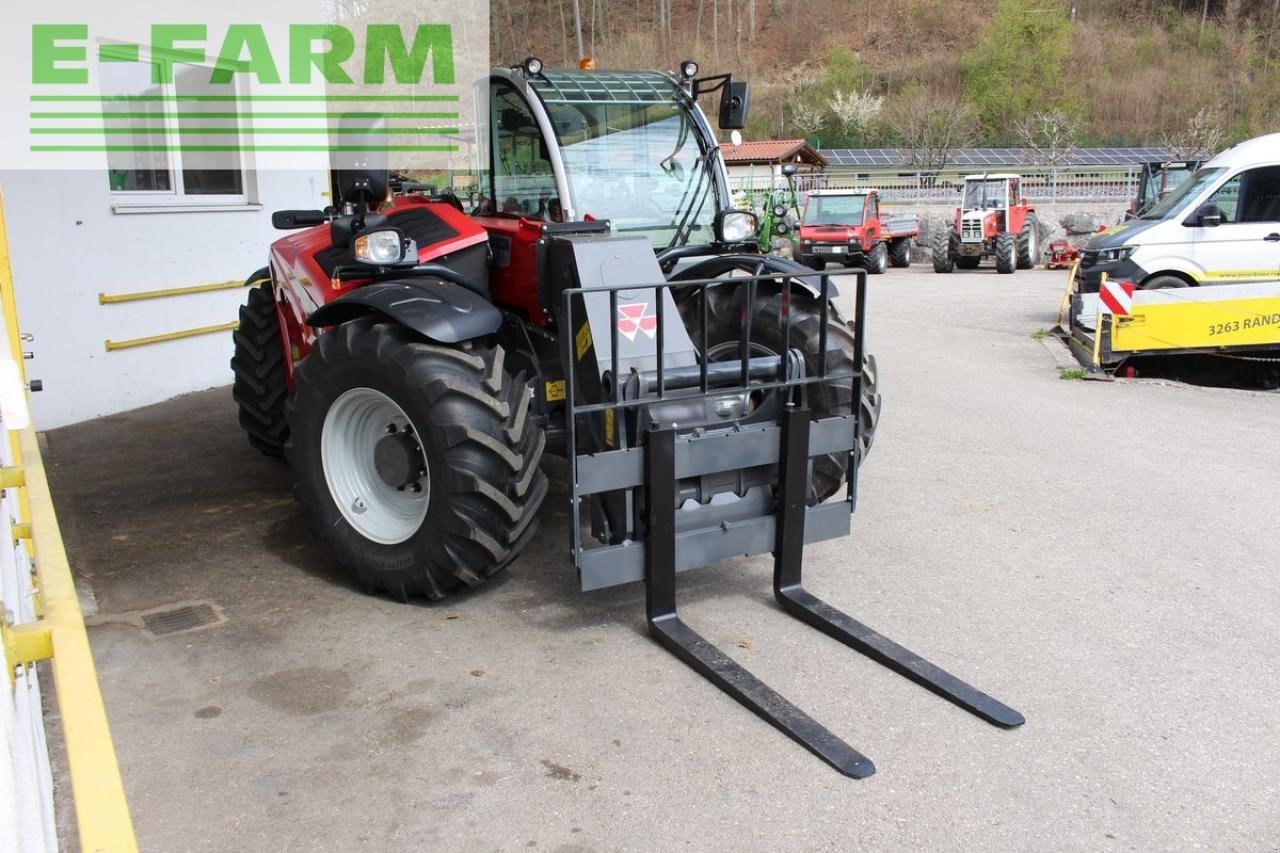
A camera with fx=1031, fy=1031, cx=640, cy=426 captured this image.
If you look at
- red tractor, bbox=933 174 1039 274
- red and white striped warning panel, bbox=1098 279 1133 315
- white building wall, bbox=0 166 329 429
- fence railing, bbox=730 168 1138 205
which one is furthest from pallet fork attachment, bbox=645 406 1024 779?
fence railing, bbox=730 168 1138 205

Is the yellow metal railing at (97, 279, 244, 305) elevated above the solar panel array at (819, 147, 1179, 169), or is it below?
below

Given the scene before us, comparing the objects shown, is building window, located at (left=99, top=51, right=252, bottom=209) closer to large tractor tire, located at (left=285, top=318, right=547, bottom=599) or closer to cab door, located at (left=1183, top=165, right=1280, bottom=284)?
large tractor tire, located at (left=285, top=318, right=547, bottom=599)

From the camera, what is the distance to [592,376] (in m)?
4.09

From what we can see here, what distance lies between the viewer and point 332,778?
3098 mm

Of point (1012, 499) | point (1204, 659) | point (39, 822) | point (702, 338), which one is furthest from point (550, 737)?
point (1012, 499)

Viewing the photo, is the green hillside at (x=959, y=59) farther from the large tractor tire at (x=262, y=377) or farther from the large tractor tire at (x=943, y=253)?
the large tractor tire at (x=262, y=377)

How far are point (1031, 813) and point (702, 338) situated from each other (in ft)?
6.34

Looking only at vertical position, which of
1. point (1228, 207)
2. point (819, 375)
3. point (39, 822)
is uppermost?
point (1228, 207)

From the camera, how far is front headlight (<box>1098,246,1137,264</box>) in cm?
1180

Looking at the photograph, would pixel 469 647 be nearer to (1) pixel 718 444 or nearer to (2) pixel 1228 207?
(1) pixel 718 444

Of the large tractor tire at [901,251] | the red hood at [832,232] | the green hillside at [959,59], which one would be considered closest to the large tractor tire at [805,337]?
the red hood at [832,232]

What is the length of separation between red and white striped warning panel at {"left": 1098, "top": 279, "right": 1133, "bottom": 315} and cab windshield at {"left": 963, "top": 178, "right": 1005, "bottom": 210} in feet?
50.1

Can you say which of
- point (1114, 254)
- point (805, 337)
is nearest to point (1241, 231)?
point (1114, 254)

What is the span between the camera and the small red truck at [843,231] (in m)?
23.1
